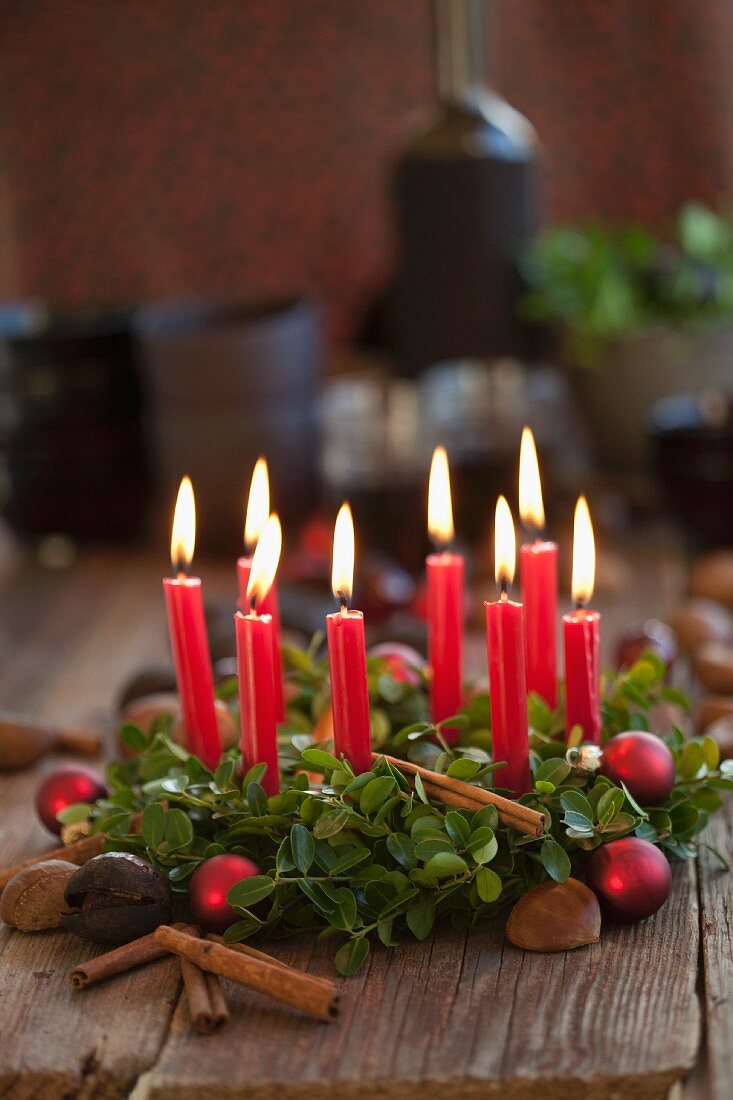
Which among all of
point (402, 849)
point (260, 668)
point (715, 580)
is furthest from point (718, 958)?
point (715, 580)

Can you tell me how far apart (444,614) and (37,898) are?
27cm

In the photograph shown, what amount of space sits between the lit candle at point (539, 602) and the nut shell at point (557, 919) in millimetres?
135

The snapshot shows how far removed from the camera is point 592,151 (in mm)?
1892

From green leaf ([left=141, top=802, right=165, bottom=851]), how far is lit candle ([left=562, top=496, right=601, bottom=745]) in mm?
223

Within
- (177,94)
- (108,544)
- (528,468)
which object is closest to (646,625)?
(528,468)

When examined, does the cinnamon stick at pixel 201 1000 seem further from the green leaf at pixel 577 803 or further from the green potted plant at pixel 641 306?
the green potted plant at pixel 641 306

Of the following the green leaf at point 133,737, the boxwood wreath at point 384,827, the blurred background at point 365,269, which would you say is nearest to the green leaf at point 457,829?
the boxwood wreath at point 384,827

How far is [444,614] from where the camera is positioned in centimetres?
76

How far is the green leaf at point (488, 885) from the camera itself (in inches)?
25.1

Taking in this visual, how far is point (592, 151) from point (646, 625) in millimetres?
1072

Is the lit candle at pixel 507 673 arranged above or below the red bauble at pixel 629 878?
above

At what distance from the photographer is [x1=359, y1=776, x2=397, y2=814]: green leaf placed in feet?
2.13

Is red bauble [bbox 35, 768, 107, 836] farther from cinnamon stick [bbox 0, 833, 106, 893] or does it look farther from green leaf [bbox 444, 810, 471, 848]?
green leaf [bbox 444, 810, 471, 848]

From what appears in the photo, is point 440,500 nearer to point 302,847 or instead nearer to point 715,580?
point 302,847
